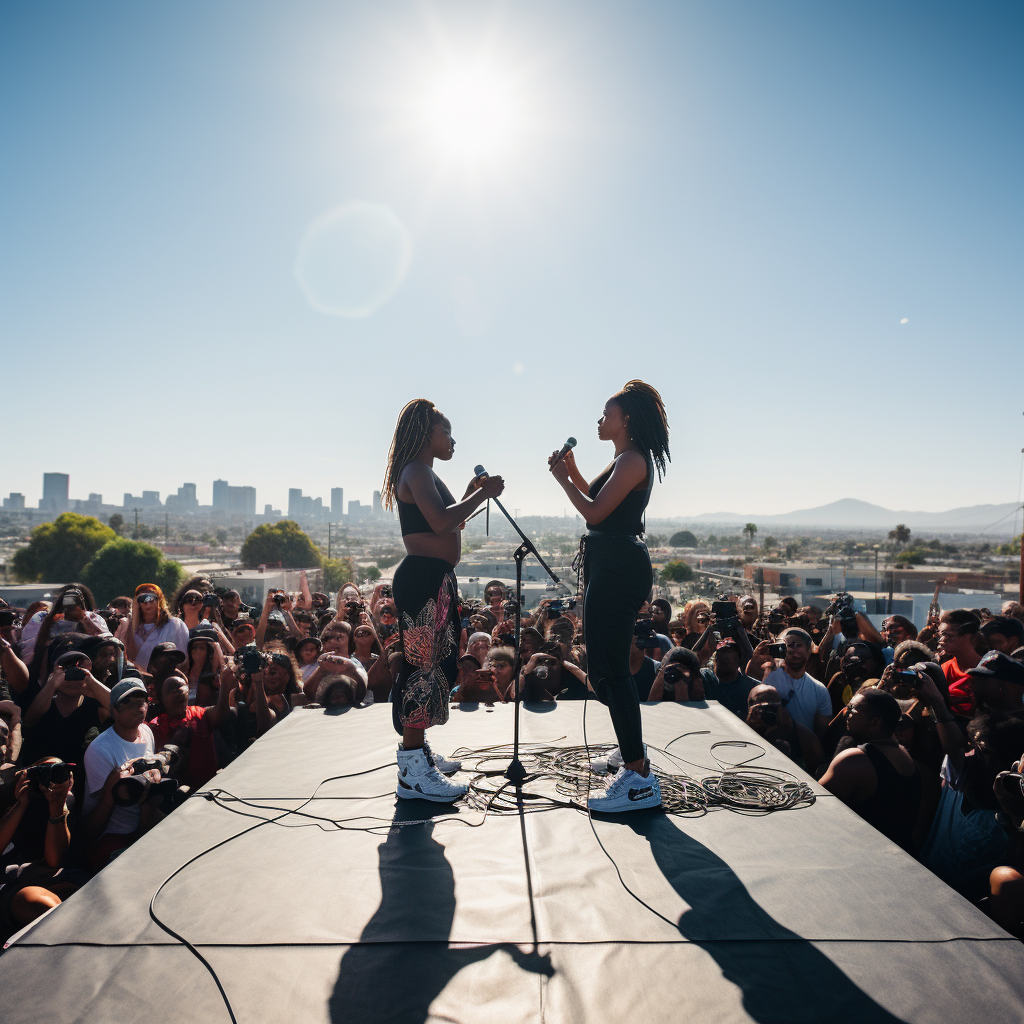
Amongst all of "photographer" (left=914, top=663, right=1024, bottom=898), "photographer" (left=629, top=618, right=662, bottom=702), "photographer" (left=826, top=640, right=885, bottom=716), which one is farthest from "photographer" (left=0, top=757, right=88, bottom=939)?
"photographer" (left=826, top=640, right=885, bottom=716)

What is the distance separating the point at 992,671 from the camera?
8.75 ft

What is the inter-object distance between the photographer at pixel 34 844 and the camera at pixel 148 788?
0.60 feet

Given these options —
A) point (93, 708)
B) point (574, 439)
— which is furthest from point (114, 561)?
point (574, 439)

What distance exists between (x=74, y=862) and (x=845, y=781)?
3.05m

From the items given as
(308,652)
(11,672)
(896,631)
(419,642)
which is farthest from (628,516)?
(11,672)

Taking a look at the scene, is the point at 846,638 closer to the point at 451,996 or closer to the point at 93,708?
the point at 451,996

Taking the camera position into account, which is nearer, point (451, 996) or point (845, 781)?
point (451, 996)

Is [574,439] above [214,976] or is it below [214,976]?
above

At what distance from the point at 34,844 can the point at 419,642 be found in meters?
1.66

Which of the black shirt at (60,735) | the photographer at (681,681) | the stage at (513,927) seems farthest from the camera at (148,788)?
the photographer at (681,681)

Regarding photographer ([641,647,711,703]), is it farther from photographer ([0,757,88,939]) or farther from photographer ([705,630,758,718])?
photographer ([0,757,88,939])

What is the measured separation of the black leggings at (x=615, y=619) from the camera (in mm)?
→ 2266

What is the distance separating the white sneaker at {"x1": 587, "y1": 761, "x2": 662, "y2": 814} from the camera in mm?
2189

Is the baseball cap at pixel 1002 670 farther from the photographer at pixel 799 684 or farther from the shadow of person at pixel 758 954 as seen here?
the shadow of person at pixel 758 954
